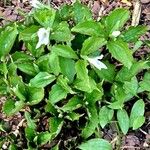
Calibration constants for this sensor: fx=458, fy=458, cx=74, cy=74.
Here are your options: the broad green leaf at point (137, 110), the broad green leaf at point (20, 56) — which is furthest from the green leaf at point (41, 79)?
the broad green leaf at point (137, 110)

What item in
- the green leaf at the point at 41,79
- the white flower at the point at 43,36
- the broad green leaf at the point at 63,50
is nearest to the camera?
the white flower at the point at 43,36

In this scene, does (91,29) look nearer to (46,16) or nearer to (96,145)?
(46,16)

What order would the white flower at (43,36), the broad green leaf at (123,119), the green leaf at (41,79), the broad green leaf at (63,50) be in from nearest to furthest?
the white flower at (43,36) → the broad green leaf at (63,50) → the green leaf at (41,79) → the broad green leaf at (123,119)

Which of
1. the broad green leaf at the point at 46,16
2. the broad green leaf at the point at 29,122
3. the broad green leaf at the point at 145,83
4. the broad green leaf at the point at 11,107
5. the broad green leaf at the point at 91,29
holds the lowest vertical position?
the broad green leaf at the point at 29,122

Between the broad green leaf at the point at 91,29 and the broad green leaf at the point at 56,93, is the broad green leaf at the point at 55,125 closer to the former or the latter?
the broad green leaf at the point at 56,93

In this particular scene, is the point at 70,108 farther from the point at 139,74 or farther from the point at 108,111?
the point at 139,74

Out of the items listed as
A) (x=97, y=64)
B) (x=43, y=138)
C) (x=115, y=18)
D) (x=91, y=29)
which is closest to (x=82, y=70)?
(x=97, y=64)
